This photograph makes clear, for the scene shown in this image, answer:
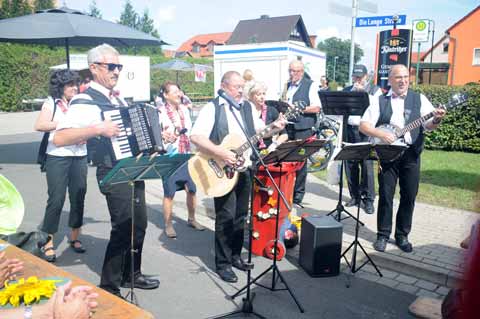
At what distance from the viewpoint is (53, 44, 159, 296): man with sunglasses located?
3656 millimetres

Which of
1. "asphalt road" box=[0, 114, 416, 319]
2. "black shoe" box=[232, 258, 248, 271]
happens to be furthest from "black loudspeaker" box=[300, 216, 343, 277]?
"black shoe" box=[232, 258, 248, 271]

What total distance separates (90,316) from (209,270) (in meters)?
2.74

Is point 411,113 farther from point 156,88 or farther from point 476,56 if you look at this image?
point 476,56

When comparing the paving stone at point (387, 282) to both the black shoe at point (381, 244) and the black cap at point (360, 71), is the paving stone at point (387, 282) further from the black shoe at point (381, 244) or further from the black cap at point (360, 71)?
the black cap at point (360, 71)

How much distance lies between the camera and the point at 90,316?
2283 millimetres

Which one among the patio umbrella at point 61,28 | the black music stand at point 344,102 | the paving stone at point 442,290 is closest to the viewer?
the paving stone at point 442,290

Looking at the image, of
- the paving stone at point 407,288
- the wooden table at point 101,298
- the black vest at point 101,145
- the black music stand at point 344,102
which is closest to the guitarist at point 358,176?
the black music stand at point 344,102

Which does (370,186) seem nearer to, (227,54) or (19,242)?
(19,242)

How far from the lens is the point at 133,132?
363cm

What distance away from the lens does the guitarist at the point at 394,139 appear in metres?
5.17

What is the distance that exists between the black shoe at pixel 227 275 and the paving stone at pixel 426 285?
2.00 meters

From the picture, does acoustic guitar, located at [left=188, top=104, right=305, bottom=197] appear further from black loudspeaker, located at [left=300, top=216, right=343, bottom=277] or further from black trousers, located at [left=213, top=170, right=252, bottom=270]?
black loudspeaker, located at [left=300, top=216, right=343, bottom=277]

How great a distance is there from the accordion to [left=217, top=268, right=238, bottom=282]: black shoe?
1729mm

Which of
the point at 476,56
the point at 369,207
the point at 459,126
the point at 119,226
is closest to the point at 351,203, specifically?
the point at 369,207
